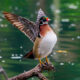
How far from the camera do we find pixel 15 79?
541 centimetres

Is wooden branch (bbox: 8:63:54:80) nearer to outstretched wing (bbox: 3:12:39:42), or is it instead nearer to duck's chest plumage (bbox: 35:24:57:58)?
duck's chest plumage (bbox: 35:24:57:58)

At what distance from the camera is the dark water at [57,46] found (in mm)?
8836

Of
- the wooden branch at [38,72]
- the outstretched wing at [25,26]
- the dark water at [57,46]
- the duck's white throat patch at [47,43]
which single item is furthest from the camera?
the dark water at [57,46]

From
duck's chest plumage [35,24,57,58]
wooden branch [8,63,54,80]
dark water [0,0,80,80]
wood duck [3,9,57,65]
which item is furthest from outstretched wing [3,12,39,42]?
dark water [0,0,80,80]

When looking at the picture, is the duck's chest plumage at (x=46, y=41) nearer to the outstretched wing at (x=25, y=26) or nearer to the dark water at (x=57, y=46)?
the outstretched wing at (x=25, y=26)

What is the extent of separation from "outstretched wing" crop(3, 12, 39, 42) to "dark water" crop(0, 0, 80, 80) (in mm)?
3056

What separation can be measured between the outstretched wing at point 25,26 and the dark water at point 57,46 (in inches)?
120

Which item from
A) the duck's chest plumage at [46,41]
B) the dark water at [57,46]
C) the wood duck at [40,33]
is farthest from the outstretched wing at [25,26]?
the dark water at [57,46]

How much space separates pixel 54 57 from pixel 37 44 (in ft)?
16.8

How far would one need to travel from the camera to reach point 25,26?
506 centimetres

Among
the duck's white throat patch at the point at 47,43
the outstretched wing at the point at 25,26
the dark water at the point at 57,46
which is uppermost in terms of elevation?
the outstretched wing at the point at 25,26

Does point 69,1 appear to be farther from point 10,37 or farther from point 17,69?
point 17,69

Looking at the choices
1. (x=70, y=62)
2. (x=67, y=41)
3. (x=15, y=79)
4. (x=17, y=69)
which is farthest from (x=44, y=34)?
(x=67, y=41)

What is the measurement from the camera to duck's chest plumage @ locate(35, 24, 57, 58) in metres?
4.74
